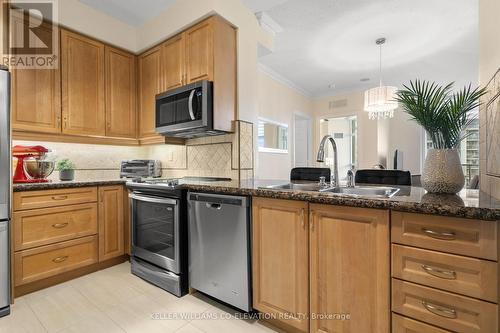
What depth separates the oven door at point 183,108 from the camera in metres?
2.29

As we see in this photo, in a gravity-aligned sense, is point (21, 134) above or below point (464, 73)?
below

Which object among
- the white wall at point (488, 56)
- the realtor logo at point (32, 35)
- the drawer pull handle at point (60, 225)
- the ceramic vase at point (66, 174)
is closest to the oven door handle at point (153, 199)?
the drawer pull handle at point (60, 225)

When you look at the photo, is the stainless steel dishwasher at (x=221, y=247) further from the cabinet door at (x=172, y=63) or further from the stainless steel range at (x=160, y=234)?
the cabinet door at (x=172, y=63)

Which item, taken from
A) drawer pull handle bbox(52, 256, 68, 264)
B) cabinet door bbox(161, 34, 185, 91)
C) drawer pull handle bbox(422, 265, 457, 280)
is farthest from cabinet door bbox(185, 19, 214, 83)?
drawer pull handle bbox(422, 265, 457, 280)

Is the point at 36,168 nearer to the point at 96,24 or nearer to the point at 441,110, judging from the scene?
the point at 96,24

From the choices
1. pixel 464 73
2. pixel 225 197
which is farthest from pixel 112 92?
pixel 464 73

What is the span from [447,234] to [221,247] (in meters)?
1.26

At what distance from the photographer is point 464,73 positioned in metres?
4.25

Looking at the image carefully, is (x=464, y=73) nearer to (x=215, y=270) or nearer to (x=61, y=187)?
(x=215, y=270)

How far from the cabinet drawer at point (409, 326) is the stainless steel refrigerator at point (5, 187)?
2.45 metres

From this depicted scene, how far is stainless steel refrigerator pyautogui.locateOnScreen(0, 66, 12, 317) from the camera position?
5.61 feet

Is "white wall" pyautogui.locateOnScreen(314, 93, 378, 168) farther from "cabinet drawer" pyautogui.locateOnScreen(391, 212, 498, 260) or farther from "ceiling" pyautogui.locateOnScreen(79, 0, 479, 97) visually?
"cabinet drawer" pyautogui.locateOnScreen(391, 212, 498, 260)

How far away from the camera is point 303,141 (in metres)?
5.74

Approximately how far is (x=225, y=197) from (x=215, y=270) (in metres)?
0.54
